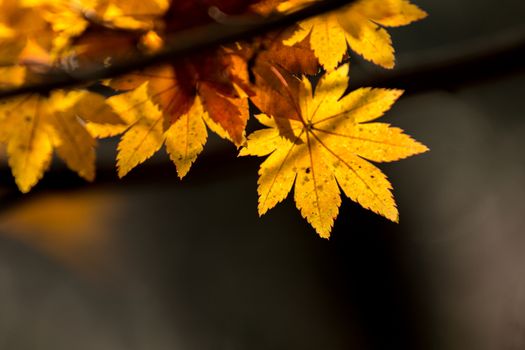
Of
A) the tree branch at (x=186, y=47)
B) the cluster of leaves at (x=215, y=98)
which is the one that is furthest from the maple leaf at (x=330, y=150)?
the tree branch at (x=186, y=47)

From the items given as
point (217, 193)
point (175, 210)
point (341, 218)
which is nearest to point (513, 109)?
point (341, 218)

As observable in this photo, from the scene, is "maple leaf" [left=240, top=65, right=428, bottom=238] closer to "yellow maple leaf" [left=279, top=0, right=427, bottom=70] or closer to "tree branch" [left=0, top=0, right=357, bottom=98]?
"yellow maple leaf" [left=279, top=0, right=427, bottom=70]

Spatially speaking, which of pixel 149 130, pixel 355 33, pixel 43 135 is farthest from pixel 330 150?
pixel 43 135

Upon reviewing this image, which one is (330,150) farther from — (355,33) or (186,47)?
(186,47)

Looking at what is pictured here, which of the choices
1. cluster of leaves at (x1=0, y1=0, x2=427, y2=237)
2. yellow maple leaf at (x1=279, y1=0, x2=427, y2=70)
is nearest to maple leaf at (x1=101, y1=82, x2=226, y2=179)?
cluster of leaves at (x1=0, y1=0, x2=427, y2=237)

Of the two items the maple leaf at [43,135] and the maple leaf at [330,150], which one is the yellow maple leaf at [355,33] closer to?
the maple leaf at [330,150]

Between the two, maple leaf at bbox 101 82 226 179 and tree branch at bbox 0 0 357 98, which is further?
maple leaf at bbox 101 82 226 179
